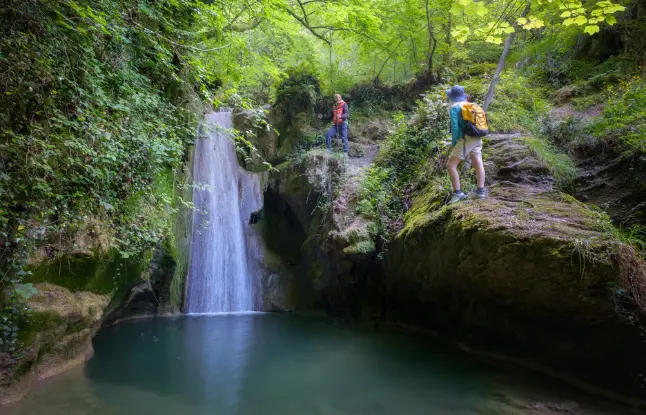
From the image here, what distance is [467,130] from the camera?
5.84 m

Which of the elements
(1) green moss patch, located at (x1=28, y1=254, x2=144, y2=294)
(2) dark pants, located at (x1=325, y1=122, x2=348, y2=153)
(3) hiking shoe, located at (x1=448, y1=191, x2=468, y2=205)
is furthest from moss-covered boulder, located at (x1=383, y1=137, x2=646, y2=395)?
(1) green moss patch, located at (x1=28, y1=254, x2=144, y2=294)

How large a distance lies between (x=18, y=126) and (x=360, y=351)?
624cm

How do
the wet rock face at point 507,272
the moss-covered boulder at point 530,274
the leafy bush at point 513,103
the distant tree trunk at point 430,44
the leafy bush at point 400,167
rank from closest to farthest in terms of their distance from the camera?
1. the moss-covered boulder at point 530,274
2. the wet rock face at point 507,272
3. the leafy bush at point 513,103
4. the leafy bush at point 400,167
5. the distant tree trunk at point 430,44

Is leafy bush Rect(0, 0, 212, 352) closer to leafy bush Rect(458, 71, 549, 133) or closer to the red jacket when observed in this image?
the red jacket

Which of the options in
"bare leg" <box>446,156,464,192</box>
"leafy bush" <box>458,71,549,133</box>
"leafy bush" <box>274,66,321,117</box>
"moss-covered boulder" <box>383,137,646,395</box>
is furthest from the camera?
"leafy bush" <box>274,66,321,117</box>

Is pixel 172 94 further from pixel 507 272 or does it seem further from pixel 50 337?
pixel 507 272

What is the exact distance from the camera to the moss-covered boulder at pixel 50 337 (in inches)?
174

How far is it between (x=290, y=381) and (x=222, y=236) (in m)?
7.66

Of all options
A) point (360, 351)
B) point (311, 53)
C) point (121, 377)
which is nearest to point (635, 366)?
point (360, 351)

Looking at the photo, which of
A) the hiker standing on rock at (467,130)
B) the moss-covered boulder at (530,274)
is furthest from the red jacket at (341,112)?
the hiker standing on rock at (467,130)

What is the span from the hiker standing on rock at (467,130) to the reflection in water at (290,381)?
286cm

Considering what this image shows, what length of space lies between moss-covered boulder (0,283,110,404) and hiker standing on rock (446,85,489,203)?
20.3 ft

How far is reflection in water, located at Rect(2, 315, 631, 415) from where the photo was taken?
4.52 meters

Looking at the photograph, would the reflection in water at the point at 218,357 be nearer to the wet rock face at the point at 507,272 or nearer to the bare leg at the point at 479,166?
the wet rock face at the point at 507,272
